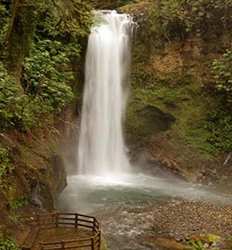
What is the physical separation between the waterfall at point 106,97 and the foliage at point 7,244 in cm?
1134

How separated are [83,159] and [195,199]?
5828mm

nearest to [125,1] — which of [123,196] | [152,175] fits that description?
[152,175]

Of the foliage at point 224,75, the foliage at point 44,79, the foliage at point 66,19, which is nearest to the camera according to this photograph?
the foliage at point 66,19

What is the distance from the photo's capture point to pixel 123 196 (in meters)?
16.2

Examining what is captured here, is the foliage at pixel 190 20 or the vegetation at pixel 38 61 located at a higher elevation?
the foliage at pixel 190 20

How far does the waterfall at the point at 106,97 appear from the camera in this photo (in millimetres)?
20969

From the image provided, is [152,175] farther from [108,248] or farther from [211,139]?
[108,248]

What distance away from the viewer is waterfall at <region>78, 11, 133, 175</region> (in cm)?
2097

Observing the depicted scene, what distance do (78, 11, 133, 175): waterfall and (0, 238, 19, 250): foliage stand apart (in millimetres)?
11341

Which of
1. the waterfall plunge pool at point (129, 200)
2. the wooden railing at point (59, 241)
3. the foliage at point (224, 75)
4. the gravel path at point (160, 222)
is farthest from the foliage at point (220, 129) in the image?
the wooden railing at point (59, 241)

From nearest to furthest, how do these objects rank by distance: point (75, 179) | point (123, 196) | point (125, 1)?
point (123, 196), point (75, 179), point (125, 1)

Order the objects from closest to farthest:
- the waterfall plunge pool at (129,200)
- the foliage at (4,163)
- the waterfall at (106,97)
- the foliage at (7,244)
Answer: the foliage at (7,244), the foliage at (4,163), the waterfall plunge pool at (129,200), the waterfall at (106,97)

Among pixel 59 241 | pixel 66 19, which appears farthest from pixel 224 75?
pixel 59 241

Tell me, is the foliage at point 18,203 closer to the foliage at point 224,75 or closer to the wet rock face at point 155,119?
the wet rock face at point 155,119
